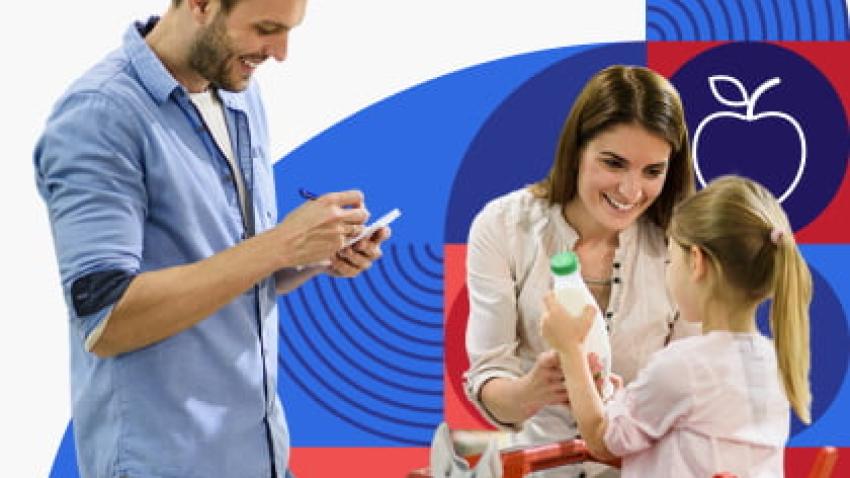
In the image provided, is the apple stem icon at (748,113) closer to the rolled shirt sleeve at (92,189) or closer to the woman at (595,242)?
the woman at (595,242)

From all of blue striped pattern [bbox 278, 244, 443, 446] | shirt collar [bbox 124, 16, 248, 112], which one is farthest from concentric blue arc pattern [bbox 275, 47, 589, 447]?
shirt collar [bbox 124, 16, 248, 112]

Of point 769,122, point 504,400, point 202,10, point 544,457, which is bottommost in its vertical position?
point 544,457

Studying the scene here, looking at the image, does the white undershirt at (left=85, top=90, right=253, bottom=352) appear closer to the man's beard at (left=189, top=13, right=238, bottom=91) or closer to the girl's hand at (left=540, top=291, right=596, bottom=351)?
the man's beard at (left=189, top=13, right=238, bottom=91)

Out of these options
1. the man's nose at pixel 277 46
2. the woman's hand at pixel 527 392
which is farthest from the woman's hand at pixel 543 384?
the man's nose at pixel 277 46

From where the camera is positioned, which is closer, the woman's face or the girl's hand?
the girl's hand

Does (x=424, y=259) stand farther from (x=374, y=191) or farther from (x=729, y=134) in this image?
(x=729, y=134)

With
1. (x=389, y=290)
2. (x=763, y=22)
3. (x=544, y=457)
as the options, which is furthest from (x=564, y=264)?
(x=763, y=22)

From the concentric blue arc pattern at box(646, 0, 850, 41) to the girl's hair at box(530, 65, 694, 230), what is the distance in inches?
66.8

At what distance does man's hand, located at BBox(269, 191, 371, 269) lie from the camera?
6.30 ft

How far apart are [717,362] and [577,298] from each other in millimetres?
233

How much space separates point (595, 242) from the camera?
2.39 m

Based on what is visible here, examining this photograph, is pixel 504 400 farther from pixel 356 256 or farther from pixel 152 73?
pixel 152 73

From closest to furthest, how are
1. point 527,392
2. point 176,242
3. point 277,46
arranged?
point 176,242 < point 277,46 < point 527,392

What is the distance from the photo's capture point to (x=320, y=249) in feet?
6.40
